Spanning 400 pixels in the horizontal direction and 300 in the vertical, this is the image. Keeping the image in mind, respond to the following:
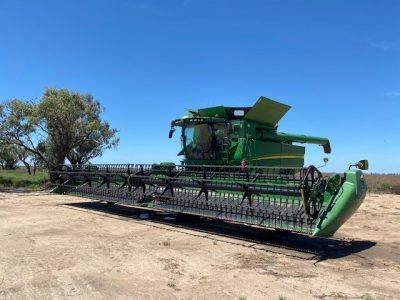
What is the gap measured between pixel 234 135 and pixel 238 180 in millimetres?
3480

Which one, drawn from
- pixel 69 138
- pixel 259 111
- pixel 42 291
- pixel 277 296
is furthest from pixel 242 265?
pixel 69 138

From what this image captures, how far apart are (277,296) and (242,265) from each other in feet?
4.66

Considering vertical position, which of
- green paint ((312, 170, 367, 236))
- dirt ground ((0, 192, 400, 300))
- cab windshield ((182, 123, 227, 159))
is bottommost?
dirt ground ((0, 192, 400, 300))

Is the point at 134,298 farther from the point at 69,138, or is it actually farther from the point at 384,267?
the point at 69,138

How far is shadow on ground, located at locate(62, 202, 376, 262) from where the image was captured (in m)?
7.21

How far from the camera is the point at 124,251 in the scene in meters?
7.02

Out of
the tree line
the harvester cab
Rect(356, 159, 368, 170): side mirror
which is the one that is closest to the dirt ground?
Rect(356, 159, 368, 170): side mirror

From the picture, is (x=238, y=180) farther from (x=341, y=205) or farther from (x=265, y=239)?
(x=341, y=205)

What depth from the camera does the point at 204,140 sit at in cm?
1226

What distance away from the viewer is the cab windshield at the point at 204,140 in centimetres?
1197

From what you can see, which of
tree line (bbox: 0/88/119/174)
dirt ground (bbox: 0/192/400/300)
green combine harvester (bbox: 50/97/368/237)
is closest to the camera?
dirt ground (bbox: 0/192/400/300)

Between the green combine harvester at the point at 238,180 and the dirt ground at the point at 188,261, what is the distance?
546 millimetres

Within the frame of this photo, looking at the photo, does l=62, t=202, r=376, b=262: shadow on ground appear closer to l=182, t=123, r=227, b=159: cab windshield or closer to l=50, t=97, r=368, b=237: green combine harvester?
l=50, t=97, r=368, b=237: green combine harvester

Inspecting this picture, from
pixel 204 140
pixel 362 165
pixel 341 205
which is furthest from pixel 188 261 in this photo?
pixel 204 140
